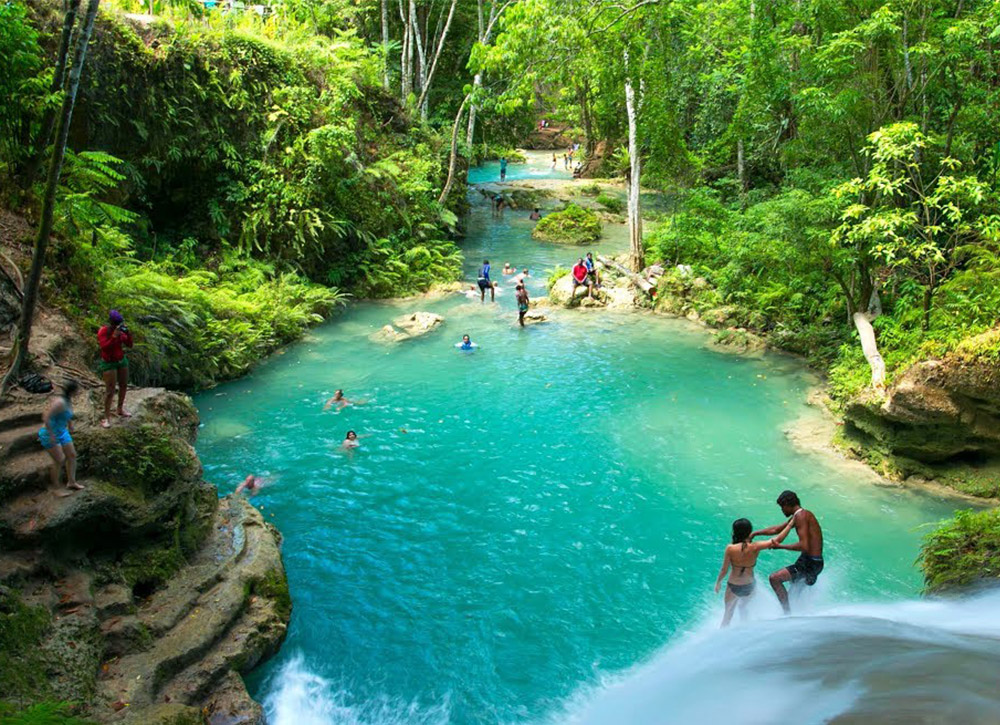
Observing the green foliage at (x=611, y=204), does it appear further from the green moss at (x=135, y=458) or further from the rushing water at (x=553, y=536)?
the green moss at (x=135, y=458)

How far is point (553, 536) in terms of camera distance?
11.0m

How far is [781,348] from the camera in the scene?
18359mm

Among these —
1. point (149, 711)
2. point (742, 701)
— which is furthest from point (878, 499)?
point (149, 711)

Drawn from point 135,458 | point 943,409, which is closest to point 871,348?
point 943,409

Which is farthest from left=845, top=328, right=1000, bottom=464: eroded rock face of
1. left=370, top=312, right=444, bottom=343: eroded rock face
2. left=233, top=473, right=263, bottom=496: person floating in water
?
left=370, top=312, right=444, bottom=343: eroded rock face

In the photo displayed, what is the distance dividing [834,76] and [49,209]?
624 inches

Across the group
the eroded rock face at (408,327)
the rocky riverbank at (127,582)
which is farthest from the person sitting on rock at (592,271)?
the rocky riverbank at (127,582)

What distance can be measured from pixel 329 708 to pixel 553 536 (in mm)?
4420

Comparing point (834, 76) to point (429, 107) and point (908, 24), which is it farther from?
point (429, 107)

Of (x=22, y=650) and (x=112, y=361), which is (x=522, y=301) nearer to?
(x=112, y=361)

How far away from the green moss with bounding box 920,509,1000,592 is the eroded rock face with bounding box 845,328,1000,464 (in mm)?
3563

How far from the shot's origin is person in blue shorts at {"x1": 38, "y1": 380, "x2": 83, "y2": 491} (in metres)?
7.56

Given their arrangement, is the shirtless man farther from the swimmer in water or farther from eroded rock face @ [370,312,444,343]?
eroded rock face @ [370,312,444,343]

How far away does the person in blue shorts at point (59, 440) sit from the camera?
7562 millimetres
